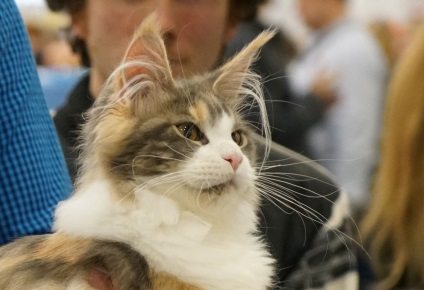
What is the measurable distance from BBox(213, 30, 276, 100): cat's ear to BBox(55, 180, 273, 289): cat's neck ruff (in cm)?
14

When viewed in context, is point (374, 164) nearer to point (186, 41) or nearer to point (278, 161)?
point (278, 161)

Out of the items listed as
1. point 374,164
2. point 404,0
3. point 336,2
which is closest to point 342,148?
point 374,164

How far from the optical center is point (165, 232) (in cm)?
70

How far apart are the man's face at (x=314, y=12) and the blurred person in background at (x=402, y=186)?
0.20 metres

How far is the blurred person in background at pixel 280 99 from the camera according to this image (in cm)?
82

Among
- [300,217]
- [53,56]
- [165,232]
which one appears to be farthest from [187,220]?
[53,56]

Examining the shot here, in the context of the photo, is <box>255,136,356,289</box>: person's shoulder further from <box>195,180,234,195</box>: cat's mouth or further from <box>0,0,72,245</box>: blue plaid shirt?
<box>0,0,72,245</box>: blue plaid shirt

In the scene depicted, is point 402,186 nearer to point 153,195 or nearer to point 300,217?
point 300,217

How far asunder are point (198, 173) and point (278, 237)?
9.7 inches

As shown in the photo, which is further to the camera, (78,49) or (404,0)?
(404,0)

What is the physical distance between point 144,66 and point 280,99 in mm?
263

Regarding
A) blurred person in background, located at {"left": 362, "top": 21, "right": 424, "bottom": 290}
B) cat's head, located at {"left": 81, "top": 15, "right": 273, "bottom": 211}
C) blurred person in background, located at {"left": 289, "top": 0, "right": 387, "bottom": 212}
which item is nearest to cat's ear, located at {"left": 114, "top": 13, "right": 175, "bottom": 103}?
cat's head, located at {"left": 81, "top": 15, "right": 273, "bottom": 211}

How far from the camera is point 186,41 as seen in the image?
747 millimetres

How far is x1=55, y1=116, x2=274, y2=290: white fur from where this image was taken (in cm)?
68
